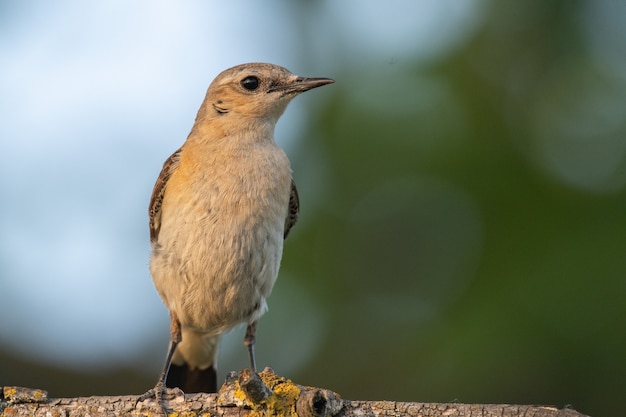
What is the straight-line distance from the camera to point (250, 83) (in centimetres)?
747

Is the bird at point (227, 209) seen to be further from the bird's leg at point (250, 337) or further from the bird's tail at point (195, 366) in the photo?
the bird's tail at point (195, 366)

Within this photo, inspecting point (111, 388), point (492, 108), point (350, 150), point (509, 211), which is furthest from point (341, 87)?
point (111, 388)

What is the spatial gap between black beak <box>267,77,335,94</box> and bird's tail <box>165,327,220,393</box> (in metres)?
2.47

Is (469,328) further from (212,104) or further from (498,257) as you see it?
(212,104)

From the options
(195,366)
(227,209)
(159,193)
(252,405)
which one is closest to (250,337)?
(195,366)

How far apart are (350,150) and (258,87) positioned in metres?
1.39

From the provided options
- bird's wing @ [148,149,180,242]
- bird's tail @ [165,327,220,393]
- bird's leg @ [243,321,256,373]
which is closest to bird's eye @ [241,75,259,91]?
bird's wing @ [148,149,180,242]

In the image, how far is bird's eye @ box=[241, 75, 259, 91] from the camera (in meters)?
7.46

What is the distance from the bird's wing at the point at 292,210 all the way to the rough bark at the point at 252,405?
222cm

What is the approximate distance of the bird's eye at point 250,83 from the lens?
746cm

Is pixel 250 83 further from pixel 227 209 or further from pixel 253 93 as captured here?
pixel 227 209

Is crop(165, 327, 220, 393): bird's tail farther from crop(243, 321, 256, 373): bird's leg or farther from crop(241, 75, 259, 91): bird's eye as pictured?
crop(241, 75, 259, 91): bird's eye

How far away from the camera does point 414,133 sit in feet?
20.8

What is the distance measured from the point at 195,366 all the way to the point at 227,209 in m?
2.16
